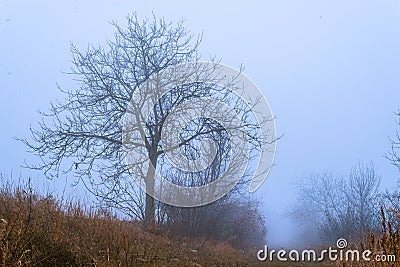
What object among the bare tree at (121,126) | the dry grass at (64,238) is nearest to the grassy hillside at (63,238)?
the dry grass at (64,238)

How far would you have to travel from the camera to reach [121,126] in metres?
14.4

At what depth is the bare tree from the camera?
45.5 feet

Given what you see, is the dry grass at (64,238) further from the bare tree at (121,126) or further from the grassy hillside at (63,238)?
the bare tree at (121,126)

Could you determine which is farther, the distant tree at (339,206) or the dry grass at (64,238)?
the distant tree at (339,206)

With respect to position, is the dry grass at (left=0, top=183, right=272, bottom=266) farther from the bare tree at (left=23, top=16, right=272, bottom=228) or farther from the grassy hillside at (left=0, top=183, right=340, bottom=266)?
the bare tree at (left=23, top=16, right=272, bottom=228)

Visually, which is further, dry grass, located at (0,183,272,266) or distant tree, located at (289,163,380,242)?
distant tree, located at (289,163,380,242)

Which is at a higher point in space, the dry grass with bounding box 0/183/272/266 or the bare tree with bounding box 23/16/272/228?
the bare tree with bounding box 23/16/272/228

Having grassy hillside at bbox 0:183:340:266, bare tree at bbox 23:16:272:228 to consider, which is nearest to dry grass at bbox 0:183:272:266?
grassy hillside at bbox 0:183:340:266

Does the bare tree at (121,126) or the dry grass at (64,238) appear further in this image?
the bare tree at (121,126)

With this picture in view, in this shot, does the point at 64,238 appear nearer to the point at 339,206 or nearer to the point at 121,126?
the point at 121,126

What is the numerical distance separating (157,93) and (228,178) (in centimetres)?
382

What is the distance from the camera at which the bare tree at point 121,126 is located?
13883mm

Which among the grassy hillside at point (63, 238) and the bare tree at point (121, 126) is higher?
the bare tree at point (121, 126)

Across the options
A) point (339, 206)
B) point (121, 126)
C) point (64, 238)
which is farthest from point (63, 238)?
point (339, 206)
